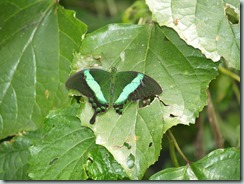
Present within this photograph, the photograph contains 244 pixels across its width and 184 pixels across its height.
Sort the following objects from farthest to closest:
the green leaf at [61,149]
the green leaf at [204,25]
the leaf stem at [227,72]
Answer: the leaf stem at [227,72]
the green leaf at [61,149]
the green leaf at [204,25]

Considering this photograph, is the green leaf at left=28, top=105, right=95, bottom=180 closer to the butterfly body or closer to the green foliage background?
the green foliage background

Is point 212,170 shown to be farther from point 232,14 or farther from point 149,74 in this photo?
point 232,14

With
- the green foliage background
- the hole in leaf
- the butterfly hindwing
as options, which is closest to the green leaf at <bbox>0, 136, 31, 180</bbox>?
the green foliage background

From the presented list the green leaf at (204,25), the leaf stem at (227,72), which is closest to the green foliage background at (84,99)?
the green leaf at (204,25)

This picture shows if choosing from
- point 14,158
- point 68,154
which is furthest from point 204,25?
point 14,158

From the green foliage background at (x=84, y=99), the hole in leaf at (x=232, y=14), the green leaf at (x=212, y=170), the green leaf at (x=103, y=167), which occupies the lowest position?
the green leaf at (x=212, y=170)

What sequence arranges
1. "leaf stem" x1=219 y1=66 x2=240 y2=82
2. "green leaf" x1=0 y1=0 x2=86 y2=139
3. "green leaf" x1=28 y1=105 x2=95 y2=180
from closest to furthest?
1. "green leaf" x1=28 y1=105 x2=95 y2=180
2. "green leaf" x1=0 y1=0 x2=86 y2=139
3. "leaf stem" x1=219 y1=66 x2=240 y2=82

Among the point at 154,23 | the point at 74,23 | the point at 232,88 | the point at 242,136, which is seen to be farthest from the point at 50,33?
the point at 232,88

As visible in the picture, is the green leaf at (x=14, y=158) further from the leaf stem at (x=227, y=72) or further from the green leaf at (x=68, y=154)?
the leaf stem at (x=227, y=72)
